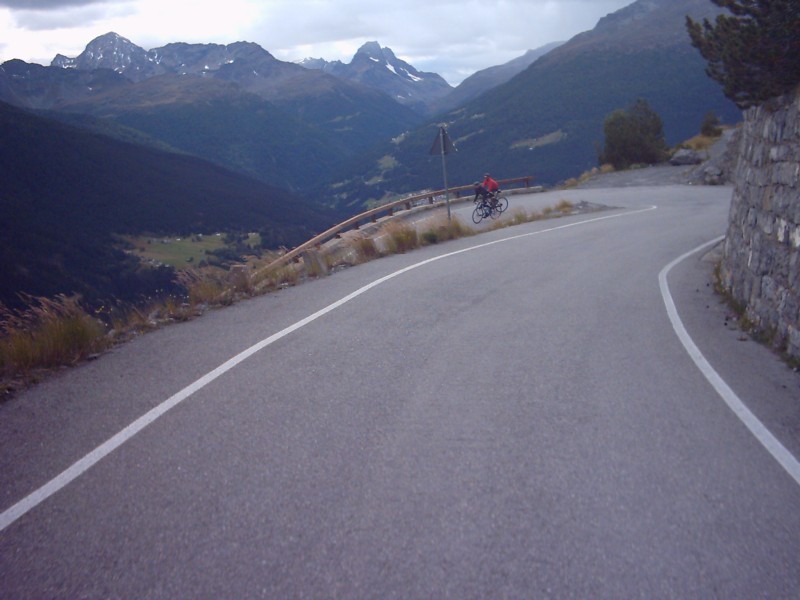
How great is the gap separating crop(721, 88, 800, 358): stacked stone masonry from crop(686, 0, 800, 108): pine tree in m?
0.28

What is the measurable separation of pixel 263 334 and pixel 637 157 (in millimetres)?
47055

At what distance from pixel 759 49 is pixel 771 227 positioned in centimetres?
252

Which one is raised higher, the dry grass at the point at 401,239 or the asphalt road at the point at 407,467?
the asphalt road at the point at 407,467

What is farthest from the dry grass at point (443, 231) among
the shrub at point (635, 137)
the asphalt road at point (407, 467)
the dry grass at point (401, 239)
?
the shrub at point (635, 137)

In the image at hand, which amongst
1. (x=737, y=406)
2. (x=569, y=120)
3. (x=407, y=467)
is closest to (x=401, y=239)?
(x=737, y=406)

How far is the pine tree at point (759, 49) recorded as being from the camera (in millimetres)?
9344

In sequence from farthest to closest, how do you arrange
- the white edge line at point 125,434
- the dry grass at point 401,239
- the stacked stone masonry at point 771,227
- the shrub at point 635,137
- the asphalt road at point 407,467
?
the shrub at point 635,137 < the dry grass at point 401,239 < the stacked stone masonry at point 771,227 < the white edge line at point 125,434 < the asphalt road at point 407,467

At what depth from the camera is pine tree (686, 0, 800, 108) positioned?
30.7 ft

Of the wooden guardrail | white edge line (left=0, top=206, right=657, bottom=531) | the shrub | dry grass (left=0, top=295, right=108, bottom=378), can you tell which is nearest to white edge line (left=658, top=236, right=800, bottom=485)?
white edge line (left=0, top=206, right=657, bottom=531)

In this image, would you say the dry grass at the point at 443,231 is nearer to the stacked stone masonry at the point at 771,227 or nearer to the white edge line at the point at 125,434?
the stacked stone masonry at the point at 771,227

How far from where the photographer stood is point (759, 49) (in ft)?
31.7

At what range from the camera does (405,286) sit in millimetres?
12500

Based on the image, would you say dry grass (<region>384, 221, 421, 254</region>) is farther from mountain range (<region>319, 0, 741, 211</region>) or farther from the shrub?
mountain range (<region>319, 0, 741, 211</region>)

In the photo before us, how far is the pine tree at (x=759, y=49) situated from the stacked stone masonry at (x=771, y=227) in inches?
11.1
